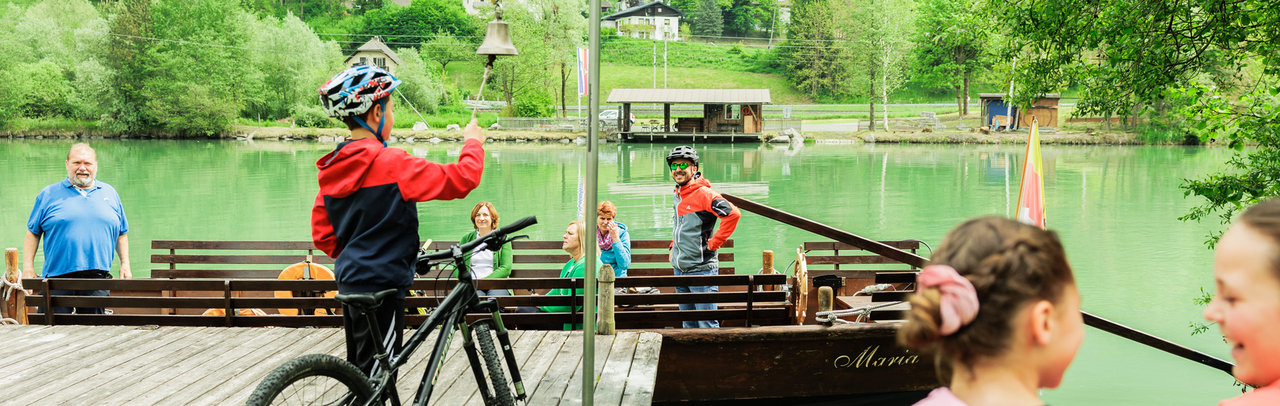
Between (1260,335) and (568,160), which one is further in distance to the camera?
(568,160)

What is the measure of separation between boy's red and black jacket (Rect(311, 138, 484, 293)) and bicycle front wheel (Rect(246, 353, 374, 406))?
39 cm

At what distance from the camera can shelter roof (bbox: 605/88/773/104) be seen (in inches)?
2208

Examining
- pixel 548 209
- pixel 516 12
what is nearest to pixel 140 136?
pixel 516 12

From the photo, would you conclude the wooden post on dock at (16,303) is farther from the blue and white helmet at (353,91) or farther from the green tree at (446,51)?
the green tree at (446,51)

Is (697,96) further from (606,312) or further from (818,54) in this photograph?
(606,312)

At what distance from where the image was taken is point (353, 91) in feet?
10.4

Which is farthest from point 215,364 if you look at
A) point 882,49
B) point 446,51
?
point 446,51

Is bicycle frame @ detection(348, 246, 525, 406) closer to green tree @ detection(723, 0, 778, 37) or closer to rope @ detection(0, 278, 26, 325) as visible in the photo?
rope @ detection(0, 278, 26, 325)

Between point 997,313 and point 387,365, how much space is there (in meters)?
2.34

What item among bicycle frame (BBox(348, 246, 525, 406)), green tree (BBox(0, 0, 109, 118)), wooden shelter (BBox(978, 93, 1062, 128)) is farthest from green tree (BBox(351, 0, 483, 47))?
bicycle frame (BBox(348, 246, 525, 406))

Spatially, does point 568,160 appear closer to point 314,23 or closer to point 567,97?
point 567,97

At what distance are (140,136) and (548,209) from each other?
43.6m

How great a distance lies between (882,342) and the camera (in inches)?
254

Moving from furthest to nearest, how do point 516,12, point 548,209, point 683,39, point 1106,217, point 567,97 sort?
1. point 683,39
2. point 567,97
3. point 516,12
4. point 548,209
5. point 1106,217
